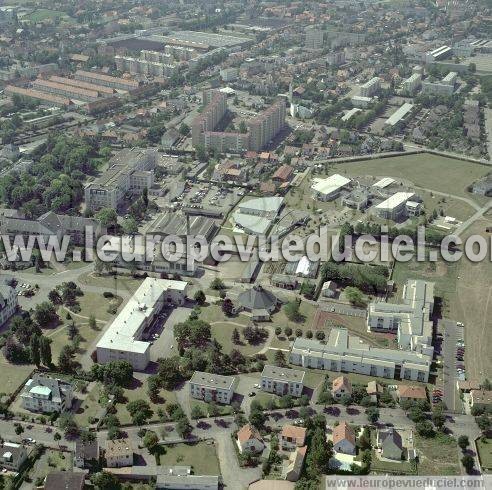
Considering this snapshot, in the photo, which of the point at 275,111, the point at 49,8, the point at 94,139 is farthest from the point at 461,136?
the point at 49,8

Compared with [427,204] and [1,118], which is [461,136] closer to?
[427,204]

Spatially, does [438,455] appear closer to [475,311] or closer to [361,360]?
[361,360]

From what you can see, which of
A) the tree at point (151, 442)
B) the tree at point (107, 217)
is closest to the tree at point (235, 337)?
the tree at point (151, 442)

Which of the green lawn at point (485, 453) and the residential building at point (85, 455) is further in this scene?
the green lawn at point (485, 453)

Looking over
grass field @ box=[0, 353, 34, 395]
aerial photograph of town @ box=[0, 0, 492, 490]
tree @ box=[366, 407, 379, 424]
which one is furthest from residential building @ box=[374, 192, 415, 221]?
grass field @ box=[0, 353, 34, 395]

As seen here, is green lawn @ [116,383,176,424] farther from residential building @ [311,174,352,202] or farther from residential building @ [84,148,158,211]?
residential building @ [311,174,352,202]

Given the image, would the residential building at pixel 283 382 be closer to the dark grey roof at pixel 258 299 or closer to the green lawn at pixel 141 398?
the green lawn at pixel 141 398
